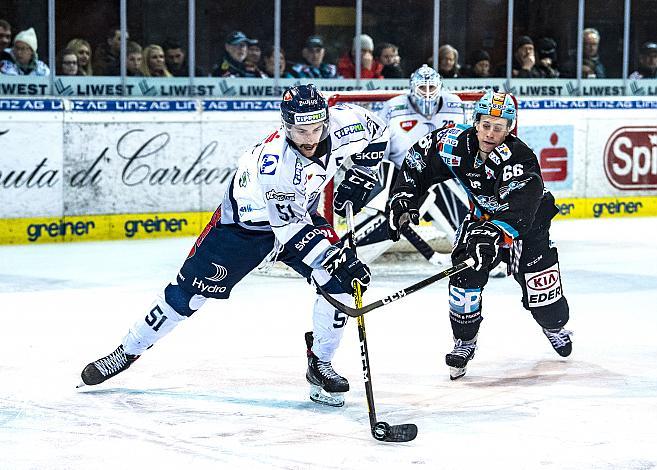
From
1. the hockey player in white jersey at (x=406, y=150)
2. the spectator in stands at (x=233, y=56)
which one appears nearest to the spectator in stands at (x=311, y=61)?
the spectator in stands at (x=233, y=56)

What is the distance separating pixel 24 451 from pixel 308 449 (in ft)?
2.68

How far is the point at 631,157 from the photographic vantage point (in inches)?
384

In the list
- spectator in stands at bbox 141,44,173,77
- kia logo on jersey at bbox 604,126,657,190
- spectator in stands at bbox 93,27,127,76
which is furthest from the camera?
kia logo on jersey at bbox 604,126,657,190

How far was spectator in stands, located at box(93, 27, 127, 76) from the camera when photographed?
8.48 meters

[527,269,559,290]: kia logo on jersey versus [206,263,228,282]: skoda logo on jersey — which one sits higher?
[206,263,228,282]: skoda logo on jersey

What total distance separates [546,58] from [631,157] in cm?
109

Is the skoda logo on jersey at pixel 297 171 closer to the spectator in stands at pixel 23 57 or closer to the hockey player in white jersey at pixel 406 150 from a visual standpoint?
the hockey player in white jersey at pixel 406 150

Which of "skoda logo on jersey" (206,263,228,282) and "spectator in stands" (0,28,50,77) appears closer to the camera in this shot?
"skoda logo on jersey" (206,263,228,282)

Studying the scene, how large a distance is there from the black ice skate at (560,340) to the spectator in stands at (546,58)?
18.4 feet

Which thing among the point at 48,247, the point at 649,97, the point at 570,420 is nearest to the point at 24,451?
the point at 570,420

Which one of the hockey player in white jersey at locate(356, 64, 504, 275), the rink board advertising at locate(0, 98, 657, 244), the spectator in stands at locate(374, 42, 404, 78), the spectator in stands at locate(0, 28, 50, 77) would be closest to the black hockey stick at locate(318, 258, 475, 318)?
the hockey player in white jersey at locate(356, 64, 504, 275)

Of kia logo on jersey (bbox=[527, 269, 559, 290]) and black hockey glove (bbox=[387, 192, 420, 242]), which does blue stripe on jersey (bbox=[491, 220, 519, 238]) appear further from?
kia logo on jersey (bbox=[527, 269, 559, 290])

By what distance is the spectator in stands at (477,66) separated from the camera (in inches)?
388

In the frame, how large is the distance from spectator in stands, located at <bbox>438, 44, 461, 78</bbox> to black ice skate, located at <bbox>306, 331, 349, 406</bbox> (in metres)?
5.79
